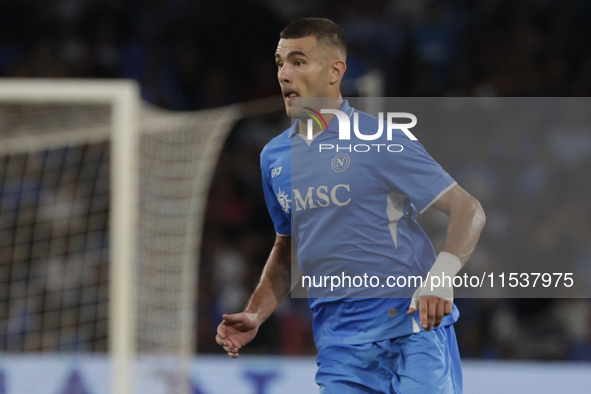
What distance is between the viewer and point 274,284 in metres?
2.76

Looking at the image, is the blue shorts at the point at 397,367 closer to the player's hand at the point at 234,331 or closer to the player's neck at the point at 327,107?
the player's hand at the point at 234,331

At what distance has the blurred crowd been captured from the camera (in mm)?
6812

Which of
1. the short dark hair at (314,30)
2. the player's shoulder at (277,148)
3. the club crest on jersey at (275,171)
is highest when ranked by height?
the short dark hair at (314,30)

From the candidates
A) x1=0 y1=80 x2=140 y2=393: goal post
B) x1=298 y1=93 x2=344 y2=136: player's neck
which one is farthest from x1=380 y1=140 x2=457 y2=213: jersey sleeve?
x1=0 y1=80 x2=140 y2=393: goal post

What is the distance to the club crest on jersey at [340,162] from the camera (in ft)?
8.21

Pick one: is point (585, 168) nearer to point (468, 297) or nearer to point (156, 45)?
point (468, 297)

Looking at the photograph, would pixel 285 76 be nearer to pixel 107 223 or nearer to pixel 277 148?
pixel 277 148

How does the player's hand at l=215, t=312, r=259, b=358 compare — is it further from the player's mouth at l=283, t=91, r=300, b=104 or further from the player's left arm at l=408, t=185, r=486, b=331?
the player's mouth at l=283, t=91, r=300, b=104

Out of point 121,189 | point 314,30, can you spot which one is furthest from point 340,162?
point 121,189

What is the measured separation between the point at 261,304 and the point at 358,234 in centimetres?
43

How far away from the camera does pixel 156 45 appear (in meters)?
9.59

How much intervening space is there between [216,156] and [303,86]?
5875 mm

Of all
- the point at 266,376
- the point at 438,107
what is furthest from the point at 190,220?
the point at 438,107

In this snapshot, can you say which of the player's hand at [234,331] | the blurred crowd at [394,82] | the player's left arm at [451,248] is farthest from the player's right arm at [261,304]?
the blurred crowd at [394,82]
